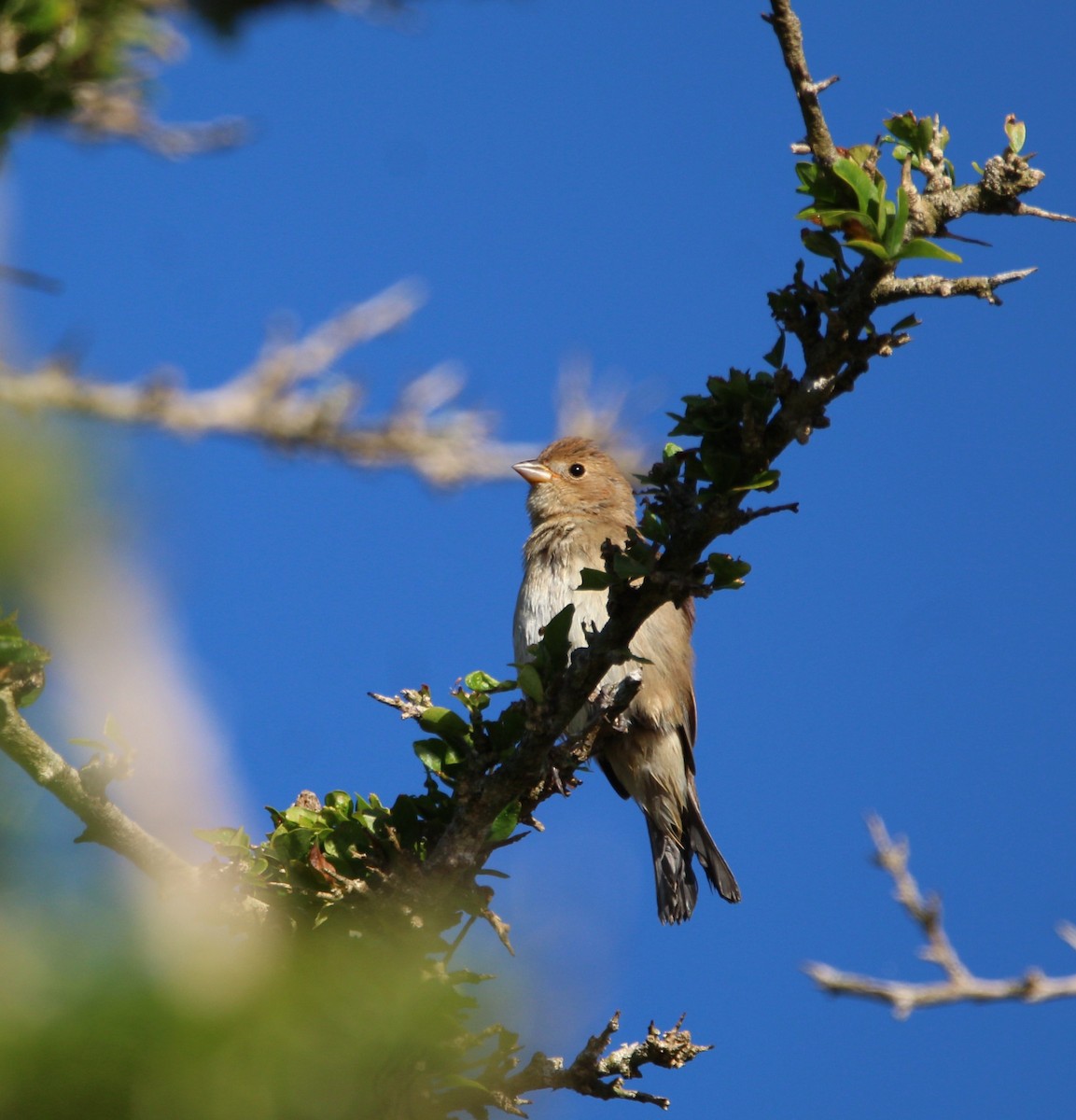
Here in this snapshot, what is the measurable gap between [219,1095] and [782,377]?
6.18 ft

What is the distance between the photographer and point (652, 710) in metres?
5.91

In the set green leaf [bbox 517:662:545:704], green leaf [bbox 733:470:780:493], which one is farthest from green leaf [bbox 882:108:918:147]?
green leaf [bbox 517:662:545:704]

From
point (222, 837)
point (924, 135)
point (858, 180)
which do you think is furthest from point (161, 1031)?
point (924, 135)

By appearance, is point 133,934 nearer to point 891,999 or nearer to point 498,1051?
point 891,999

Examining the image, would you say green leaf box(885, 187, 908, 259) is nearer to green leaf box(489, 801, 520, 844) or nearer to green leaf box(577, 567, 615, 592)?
green leaf box(577, 567, 615, 592)

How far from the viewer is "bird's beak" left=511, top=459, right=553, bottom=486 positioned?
6807 millimetres

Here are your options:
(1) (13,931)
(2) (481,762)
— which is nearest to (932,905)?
(1) (13,931)

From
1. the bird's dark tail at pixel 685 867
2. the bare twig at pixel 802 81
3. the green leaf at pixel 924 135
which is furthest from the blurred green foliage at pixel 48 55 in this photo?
the bird's dark tail at pixel 685 867

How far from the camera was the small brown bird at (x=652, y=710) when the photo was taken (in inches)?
225

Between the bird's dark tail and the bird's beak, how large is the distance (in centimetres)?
189

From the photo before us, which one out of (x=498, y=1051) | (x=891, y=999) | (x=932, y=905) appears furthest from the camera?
(x=498, y=1051)

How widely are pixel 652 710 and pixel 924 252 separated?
3654 millimetres

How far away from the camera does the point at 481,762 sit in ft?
10.5

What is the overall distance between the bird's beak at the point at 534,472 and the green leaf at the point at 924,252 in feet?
14.1
